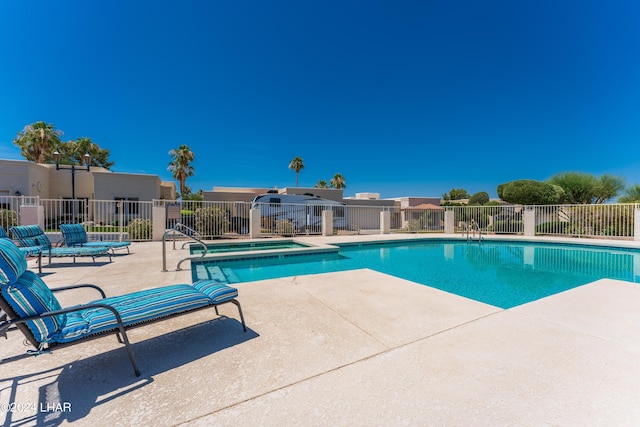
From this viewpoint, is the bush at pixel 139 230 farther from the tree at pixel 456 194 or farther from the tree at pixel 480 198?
the tree at pixel 456 194

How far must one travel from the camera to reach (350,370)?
2.03 m

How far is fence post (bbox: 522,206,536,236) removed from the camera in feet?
48.2

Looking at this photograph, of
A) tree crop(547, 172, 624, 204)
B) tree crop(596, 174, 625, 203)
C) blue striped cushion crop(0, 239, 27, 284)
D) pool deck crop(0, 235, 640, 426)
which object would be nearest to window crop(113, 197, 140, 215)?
pool deck crop(0, 235, 640, 426)

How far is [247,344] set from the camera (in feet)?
7.99

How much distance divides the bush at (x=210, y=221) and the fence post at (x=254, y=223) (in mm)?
1408

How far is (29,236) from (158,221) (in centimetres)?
498

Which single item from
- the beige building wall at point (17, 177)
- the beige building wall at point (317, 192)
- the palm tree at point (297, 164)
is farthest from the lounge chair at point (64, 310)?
the palm tree at point (297, 164)

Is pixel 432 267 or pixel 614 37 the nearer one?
pixel 432 267

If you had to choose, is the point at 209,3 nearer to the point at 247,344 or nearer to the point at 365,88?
the point at 365,88

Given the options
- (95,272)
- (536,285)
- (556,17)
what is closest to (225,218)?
(95,272)

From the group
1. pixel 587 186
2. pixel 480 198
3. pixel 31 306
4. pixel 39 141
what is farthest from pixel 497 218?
pixel 39 141

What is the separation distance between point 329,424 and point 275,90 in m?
21.2

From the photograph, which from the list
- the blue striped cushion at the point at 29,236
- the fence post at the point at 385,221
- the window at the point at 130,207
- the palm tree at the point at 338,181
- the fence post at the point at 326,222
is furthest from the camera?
the palm tree at the point at 338,181

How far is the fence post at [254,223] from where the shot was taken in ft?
39.6
